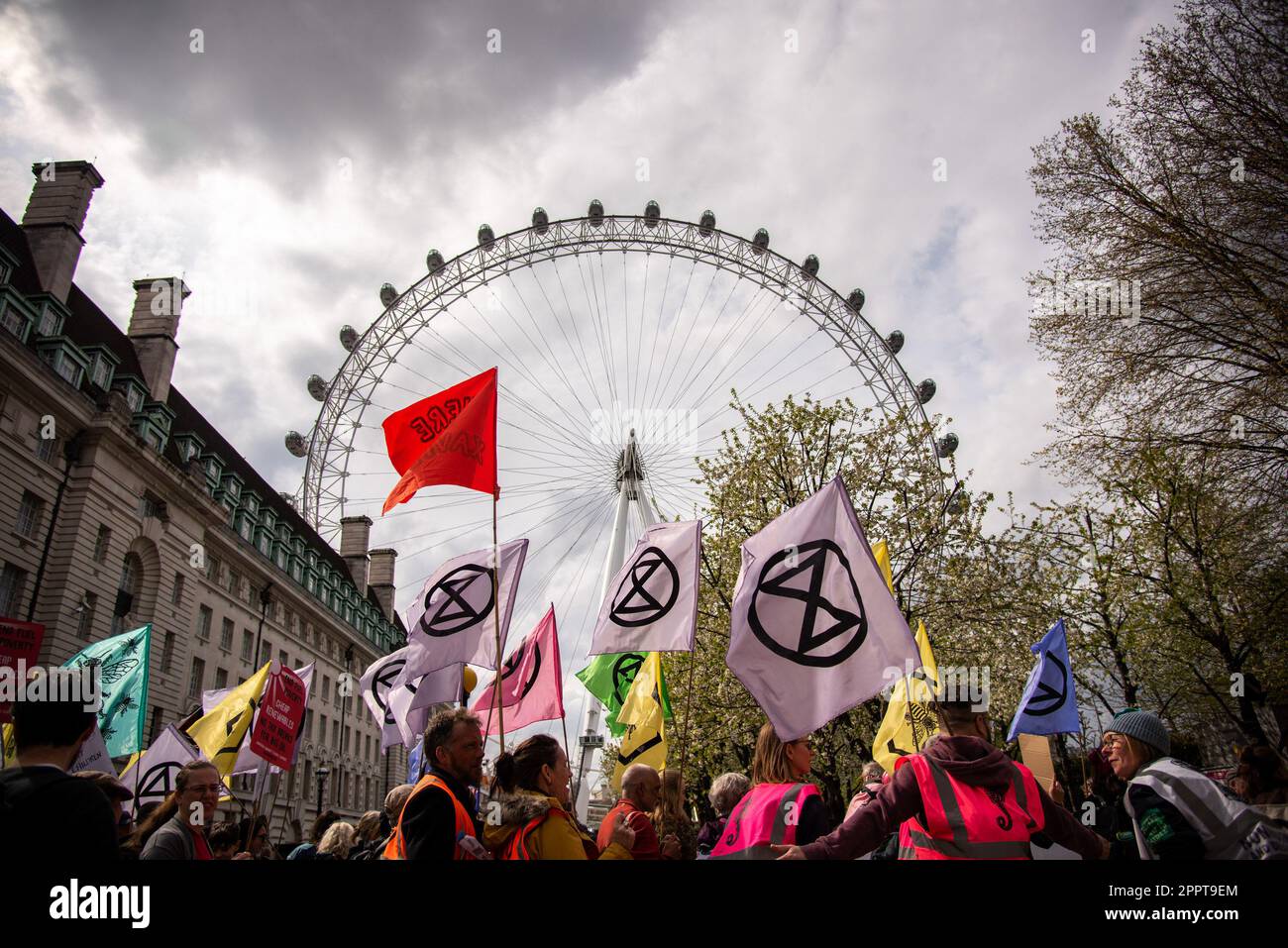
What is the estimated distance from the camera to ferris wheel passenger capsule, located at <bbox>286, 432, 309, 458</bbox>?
2130 inches

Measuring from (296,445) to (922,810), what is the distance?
183 feet

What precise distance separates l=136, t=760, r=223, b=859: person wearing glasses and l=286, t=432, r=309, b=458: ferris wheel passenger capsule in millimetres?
51657

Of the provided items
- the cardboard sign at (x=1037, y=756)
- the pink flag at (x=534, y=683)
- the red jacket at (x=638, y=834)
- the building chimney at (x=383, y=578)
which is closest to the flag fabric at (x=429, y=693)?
the pink flag at (x=534, y=683)

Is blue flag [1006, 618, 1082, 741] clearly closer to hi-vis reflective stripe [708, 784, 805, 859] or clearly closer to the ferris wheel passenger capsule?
hi-vis reflective stripe [708, 784, 805, 859]

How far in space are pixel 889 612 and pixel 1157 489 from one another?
2026 cm

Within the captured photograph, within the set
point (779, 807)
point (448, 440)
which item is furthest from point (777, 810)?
point (448, 440)

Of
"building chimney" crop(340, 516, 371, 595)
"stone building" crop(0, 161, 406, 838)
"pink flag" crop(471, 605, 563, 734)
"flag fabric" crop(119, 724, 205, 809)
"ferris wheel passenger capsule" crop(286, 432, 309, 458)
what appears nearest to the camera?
"pink flag" crop(471, 605, 563, 734)

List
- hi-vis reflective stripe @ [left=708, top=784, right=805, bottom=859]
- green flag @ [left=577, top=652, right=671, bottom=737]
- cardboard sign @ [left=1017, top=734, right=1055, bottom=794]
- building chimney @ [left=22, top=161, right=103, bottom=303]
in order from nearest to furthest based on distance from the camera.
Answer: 1. hi-vis reflective stripe @ [left=708, top=784, right=805, bottom=859]
2. cardboard sign @ [left=1017, top=734, right=1055, bottom=794]
3. green flag @ [left=577, top=652, right=671, bottom=737]
4. building chimney @ [left=22, top=161, right=103, bottom=303]

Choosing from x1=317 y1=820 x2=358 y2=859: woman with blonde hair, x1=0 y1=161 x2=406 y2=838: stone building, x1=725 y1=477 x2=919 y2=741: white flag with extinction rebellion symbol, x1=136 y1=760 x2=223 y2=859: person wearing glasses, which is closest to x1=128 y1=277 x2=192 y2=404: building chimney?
x1=0 y1=161 x2=406 y2=838: stone building

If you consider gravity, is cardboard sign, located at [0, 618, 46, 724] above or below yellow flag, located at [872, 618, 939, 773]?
above

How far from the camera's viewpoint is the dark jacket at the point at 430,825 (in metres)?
4.15

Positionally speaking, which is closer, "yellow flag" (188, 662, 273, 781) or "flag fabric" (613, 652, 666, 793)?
"flag fabric" (613, 652, 666, 793)

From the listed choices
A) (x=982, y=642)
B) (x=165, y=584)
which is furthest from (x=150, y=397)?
(x=982, y=642)

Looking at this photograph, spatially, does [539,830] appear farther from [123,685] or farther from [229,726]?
[123,685]
